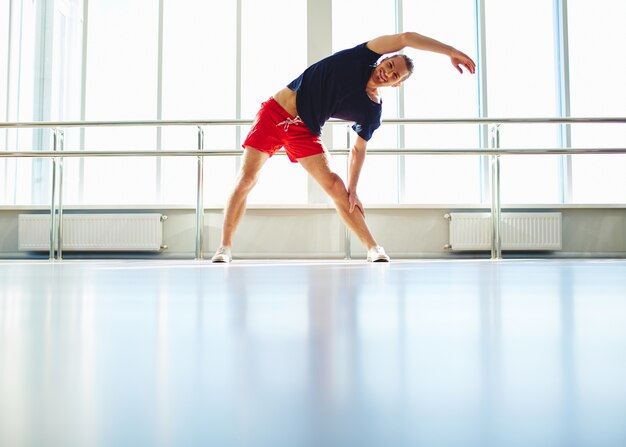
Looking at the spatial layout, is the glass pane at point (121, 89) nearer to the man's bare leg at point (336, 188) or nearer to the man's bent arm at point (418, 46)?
the man's bare leg at point (336, 188)

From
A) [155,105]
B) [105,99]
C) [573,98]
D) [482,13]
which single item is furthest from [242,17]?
[573,98]

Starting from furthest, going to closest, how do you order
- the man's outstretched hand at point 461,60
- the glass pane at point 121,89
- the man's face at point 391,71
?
the glass pane at point 121,89 < the man's face at point 391,71 < the man's outstretched hand at point 461,60

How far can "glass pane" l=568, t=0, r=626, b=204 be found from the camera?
3881mm

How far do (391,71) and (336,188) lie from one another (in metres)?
0.40

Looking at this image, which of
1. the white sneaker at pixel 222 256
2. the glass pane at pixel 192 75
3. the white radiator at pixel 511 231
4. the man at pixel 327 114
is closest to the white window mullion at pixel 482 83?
the white radiator at pixel 511 231

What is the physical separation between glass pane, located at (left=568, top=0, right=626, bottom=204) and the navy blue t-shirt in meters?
2.82

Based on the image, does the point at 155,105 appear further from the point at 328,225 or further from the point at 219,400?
the point at 219,400

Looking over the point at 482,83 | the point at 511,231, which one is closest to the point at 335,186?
the point at 511,231

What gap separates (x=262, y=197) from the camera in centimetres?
386

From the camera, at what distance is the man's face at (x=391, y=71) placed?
1.56m

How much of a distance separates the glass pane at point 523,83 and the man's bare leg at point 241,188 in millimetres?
2703

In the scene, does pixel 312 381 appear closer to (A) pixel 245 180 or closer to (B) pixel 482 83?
(A) pixel 245 180

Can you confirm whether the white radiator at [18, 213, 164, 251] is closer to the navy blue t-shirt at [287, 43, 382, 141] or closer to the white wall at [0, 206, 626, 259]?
the white wall at [0, 206, 626, 259]

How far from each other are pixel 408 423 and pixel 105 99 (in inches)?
174
